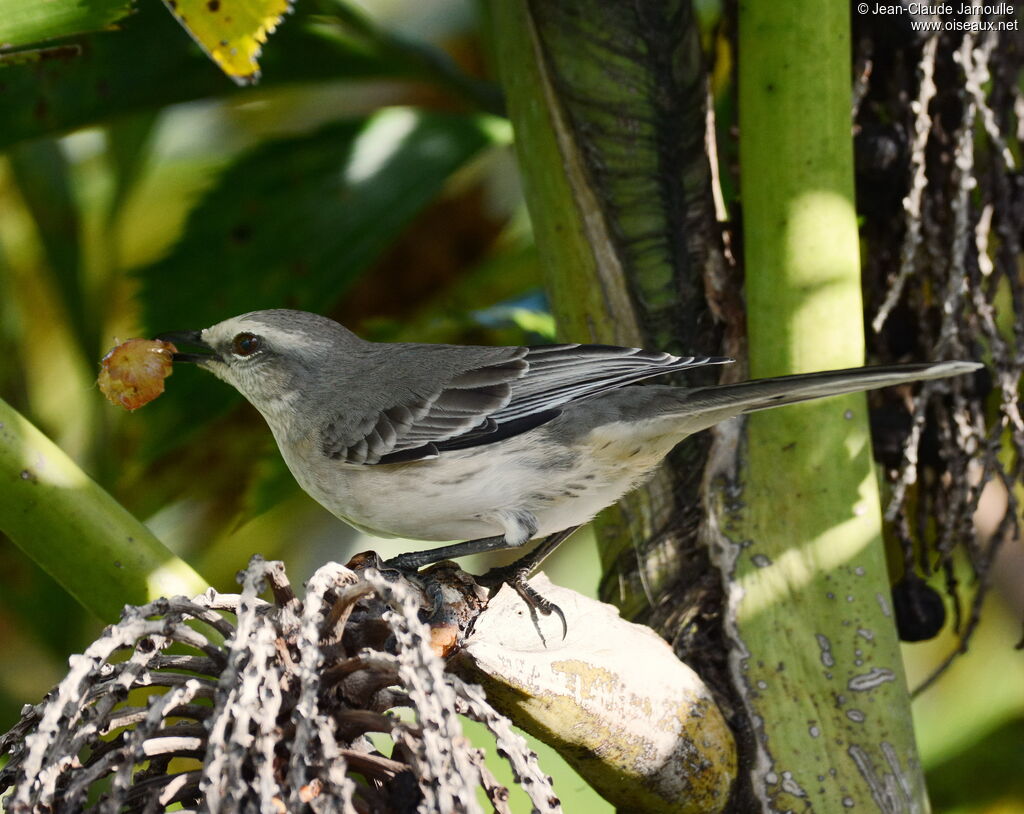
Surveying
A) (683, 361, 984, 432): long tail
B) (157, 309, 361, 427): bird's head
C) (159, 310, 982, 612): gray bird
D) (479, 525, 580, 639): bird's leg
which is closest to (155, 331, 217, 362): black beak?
(157, 309, 361, 427): bird's head

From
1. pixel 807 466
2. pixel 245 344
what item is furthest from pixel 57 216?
pixel 807 466

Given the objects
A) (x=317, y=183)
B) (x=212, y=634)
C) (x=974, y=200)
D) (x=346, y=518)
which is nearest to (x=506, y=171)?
(x=317, y=183)

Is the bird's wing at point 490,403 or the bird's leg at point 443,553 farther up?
the bird's wing at point 490,403

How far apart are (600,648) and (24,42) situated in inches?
59.4

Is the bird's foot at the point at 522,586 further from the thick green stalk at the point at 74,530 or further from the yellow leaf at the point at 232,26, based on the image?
the yellow leaf at the point at 232,26

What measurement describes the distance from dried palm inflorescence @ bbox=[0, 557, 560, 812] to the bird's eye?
4.22 ft

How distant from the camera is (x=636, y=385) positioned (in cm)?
244

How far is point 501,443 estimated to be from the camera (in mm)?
2342

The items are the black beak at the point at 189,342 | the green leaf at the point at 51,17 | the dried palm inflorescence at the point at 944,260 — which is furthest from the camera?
the black beak at the point at 189,342

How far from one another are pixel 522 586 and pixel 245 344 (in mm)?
985

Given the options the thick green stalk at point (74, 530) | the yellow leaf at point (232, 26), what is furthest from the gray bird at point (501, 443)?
the yellow leaf at point (232, 26)

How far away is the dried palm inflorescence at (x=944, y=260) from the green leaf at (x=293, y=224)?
3.72 ft

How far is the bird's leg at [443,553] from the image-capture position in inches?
88.7

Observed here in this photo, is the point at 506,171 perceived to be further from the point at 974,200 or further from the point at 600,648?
the point at 600,648
